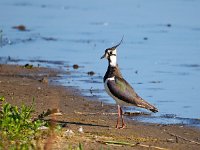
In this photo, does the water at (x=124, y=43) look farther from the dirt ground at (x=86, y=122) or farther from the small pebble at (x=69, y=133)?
the small pebble at (x=69, y=133)

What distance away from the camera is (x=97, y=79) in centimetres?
1302

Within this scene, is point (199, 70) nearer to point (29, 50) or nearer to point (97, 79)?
point (97, 79)

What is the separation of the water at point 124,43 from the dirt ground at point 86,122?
449 mm

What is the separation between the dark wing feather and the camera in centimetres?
941

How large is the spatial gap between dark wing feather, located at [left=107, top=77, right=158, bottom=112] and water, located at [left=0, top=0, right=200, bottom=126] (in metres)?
0.86

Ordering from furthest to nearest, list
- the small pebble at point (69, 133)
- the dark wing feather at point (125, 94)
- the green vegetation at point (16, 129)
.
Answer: the dark wing feather at point (125, 94) < the small pebble at point (69, 133) < the green vegetation at point (16, 129)

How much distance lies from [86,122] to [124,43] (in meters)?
7.73

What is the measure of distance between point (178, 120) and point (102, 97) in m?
1.70

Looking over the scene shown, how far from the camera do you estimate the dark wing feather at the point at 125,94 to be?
30.9ft

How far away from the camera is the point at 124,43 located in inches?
670

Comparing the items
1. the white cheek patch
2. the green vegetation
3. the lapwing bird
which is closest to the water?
the lapwing bird

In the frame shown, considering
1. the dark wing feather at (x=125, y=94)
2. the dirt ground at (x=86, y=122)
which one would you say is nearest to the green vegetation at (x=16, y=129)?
the dirt ground at (x=86, y=122)

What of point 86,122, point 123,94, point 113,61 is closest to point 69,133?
point 86,122

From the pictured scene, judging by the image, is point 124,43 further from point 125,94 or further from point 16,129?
point 16,129
